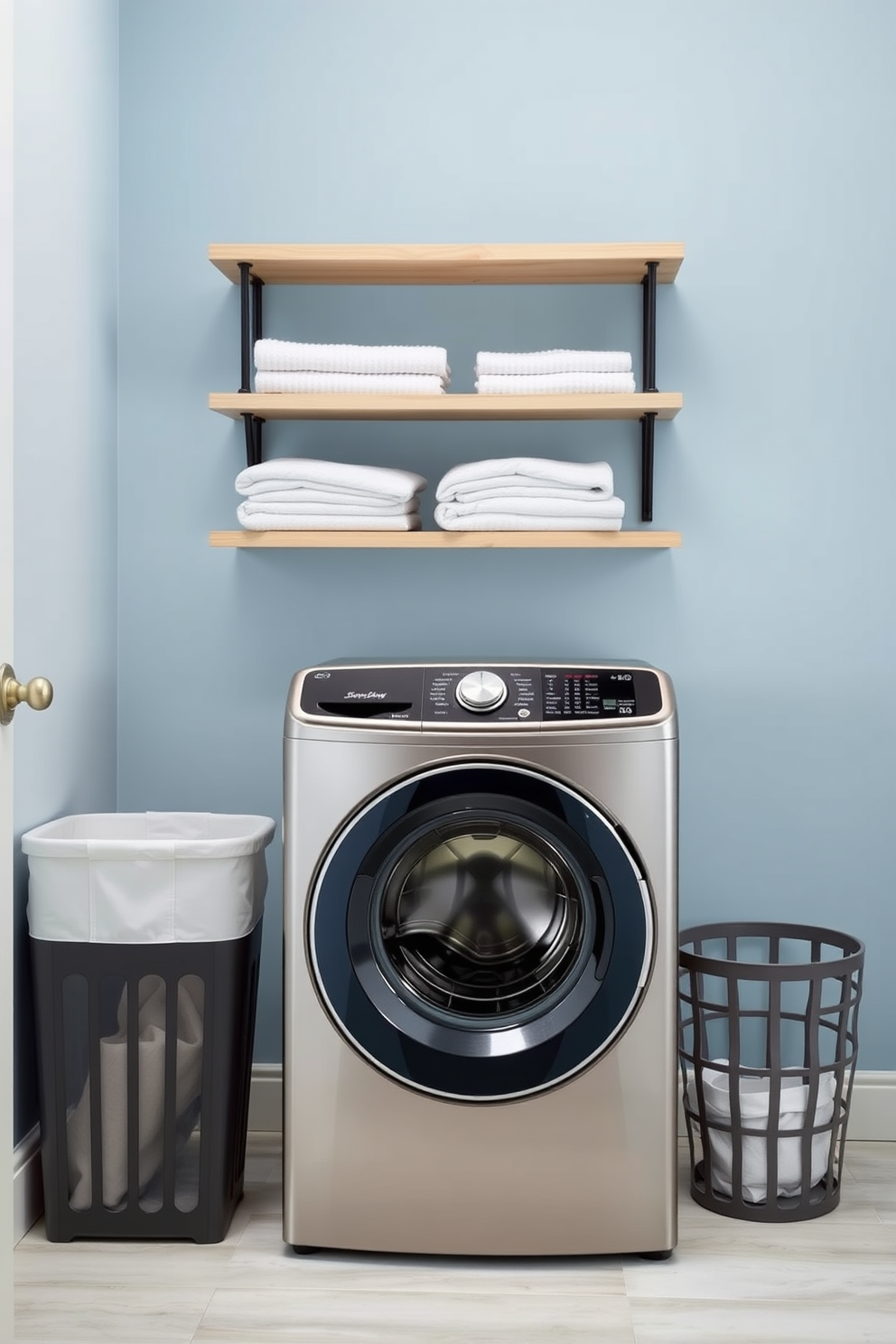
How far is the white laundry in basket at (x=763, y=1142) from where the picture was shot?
205 cm

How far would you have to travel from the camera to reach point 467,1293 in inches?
71.3

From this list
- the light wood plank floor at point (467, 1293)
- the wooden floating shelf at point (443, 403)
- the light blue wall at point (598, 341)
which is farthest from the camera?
the light blue wall at point (598, 341)

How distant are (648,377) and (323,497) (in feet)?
2.13

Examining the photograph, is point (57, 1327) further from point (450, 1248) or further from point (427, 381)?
point (427, 381)

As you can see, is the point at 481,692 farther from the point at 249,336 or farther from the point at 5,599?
the point at 249,336

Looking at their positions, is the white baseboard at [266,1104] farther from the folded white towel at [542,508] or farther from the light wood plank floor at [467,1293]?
the folded white towel at [542,508]

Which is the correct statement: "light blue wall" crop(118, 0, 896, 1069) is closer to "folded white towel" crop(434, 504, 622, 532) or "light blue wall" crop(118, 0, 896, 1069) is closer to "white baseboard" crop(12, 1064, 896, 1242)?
"white baseboard" crop(12, 1064, 896, 1242)

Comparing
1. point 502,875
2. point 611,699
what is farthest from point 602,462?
point 502,875

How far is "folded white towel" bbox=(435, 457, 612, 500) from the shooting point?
214 cm

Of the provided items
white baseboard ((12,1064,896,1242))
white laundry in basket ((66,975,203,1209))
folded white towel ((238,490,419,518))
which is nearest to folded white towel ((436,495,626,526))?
folded white towel ((238,490,419,518))

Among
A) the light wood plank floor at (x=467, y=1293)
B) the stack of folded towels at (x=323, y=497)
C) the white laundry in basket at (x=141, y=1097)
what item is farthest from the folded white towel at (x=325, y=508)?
the light wood plank floor at (x=467, y=1293)

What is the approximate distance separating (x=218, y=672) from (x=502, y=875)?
2.78 feet

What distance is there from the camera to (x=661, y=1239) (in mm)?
1861

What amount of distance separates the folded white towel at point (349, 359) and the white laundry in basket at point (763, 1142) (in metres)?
1.32
